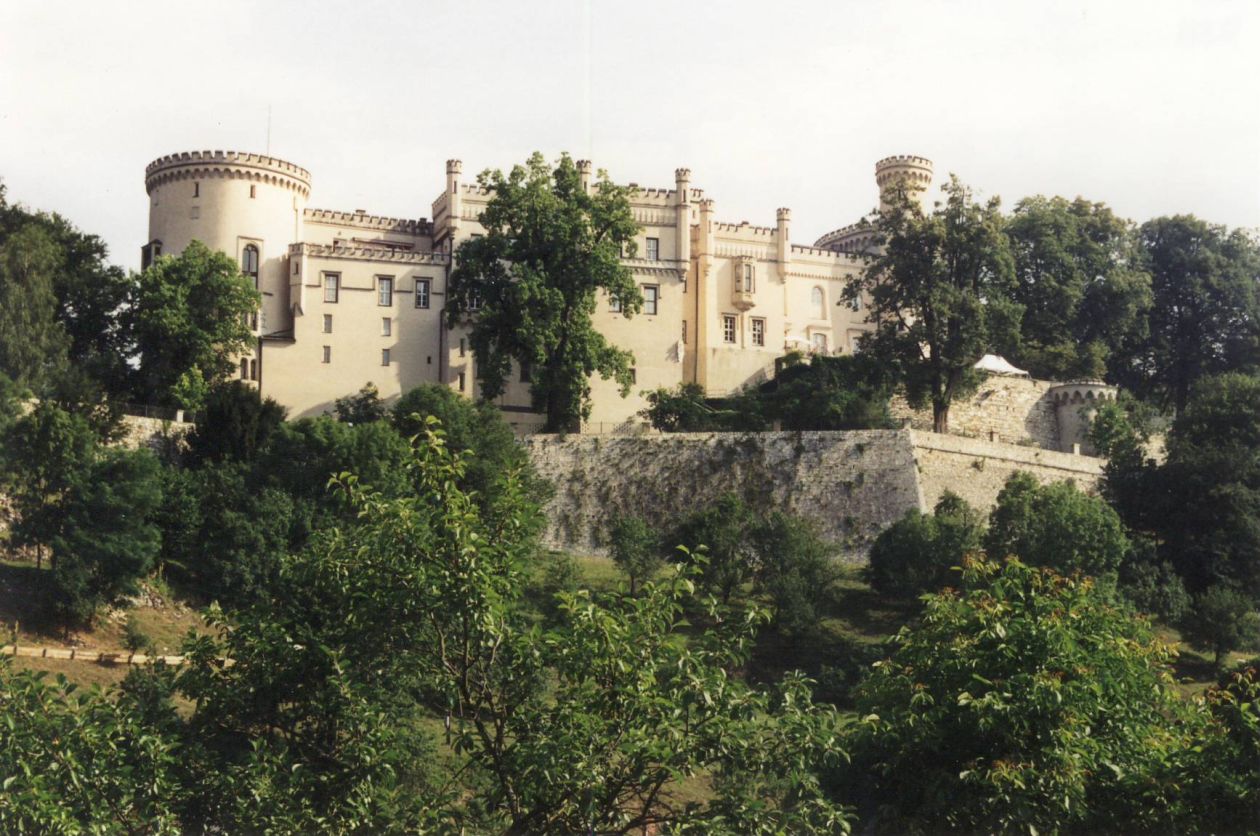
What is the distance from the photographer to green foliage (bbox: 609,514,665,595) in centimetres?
5241

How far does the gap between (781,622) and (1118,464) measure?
15391 millimetres

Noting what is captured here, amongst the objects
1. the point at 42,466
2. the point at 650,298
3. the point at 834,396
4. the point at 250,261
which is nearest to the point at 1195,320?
the point at 834,396

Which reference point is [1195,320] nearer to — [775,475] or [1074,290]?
[1074,290]

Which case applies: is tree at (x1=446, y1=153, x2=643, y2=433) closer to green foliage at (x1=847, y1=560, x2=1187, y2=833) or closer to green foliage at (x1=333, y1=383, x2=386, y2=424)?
green foliage at (x1=333, y1=383, x2=386, y2=424)

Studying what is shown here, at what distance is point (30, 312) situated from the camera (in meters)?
55.4

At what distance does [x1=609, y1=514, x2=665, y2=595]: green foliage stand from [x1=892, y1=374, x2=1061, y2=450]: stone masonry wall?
1364cm

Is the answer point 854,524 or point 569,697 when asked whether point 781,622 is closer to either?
point 854,524

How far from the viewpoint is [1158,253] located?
Answer: 258ft

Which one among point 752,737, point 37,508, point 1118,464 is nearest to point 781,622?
point 1118,464

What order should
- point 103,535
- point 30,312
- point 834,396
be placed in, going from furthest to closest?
point 834,396 → point 30,312 → point 103,535

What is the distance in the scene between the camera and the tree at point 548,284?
2404 inches

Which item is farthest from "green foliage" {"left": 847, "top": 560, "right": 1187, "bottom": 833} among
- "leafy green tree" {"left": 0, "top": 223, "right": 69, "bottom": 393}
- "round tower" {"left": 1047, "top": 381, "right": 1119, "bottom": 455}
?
"round tower" {"left": 1047, "top": 381, "right": 1119, "bottom": 455}

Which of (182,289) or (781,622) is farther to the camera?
(182,289)

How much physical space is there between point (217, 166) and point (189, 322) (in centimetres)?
814
